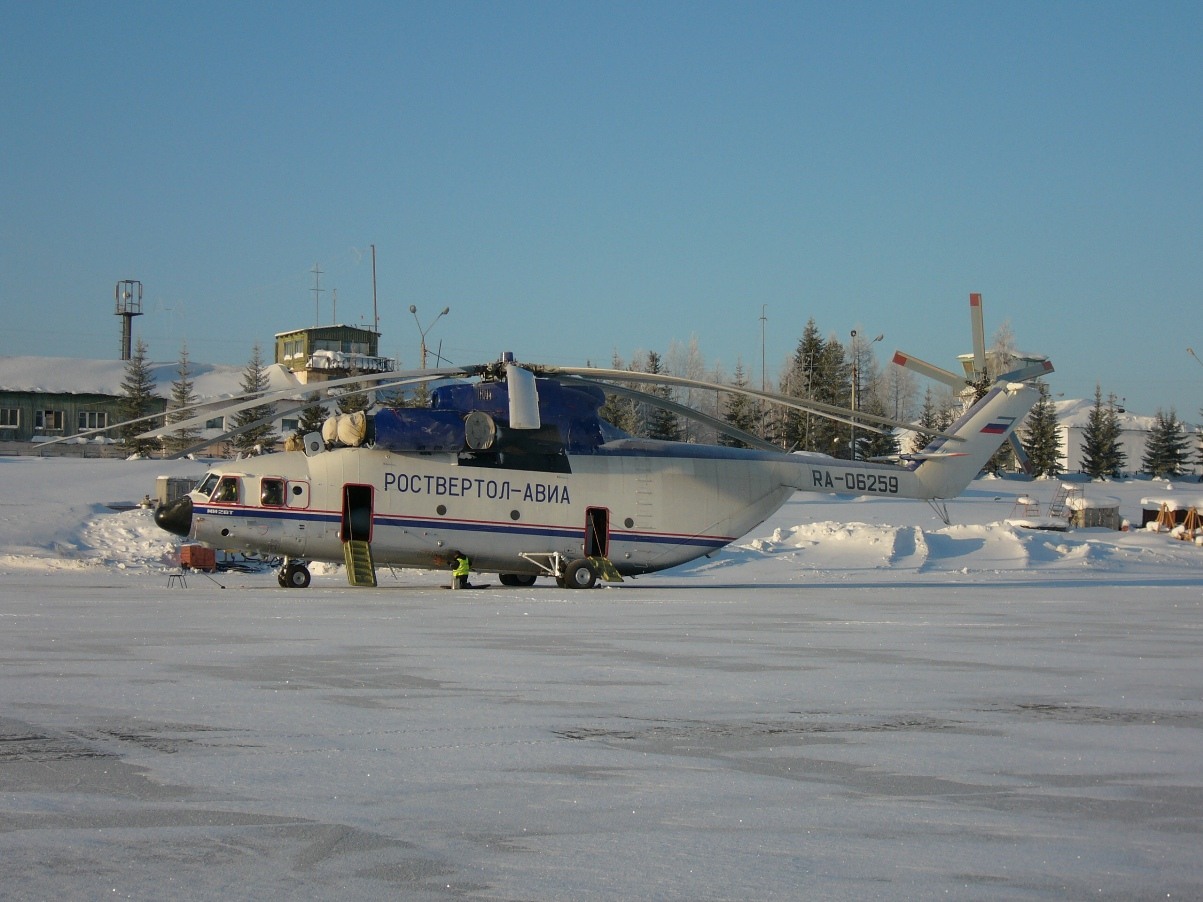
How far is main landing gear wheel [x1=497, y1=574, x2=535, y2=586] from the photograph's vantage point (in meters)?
23.5

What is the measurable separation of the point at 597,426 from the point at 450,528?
3520 mm

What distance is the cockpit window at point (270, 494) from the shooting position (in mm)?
20984

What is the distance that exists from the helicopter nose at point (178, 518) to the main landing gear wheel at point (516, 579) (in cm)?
606

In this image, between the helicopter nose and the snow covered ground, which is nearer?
the snow covered ground

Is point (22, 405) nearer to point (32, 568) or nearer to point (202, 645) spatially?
point (32, 568)

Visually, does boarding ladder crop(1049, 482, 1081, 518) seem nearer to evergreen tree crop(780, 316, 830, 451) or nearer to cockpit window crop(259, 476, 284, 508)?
evergreen tree crop(780, 316, 830, 451)

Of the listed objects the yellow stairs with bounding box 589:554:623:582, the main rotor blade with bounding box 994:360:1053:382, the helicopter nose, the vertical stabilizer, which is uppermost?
the main rotor blade with bounding box 994:360:1053:382

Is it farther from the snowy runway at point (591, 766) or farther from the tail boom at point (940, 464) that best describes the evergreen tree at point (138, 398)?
the snowy runway at point (591, 766)

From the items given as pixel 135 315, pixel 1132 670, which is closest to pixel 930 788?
pixel 1132 670

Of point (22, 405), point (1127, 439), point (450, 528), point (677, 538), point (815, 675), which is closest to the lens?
point (815, 675)

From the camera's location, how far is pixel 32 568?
26547 mm

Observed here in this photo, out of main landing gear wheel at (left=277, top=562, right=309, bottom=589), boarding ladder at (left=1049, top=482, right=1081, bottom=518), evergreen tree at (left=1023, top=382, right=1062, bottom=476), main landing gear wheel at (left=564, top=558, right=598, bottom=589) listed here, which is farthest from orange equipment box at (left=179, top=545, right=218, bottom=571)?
evergreen tree at (left=1023, top=382, right=1062, bottom=476)

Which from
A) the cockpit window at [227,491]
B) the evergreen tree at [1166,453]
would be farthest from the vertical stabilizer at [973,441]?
the evergreen tree at [1166,453]

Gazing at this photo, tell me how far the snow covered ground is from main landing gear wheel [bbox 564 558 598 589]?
7.67 m
